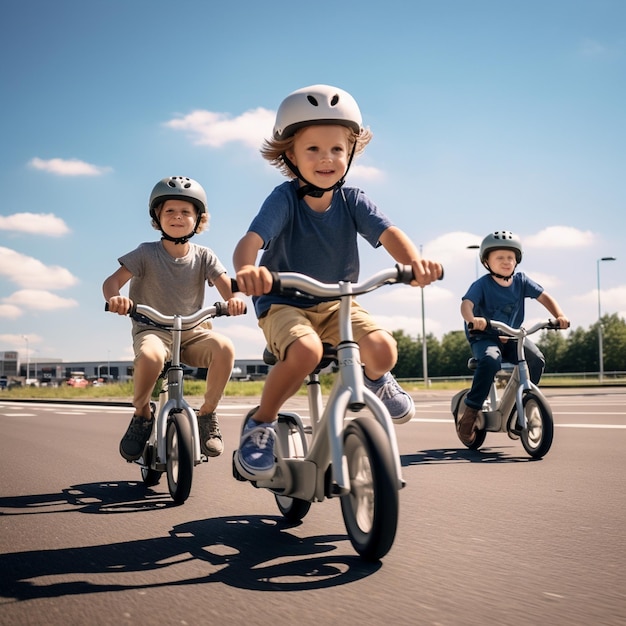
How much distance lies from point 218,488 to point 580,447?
3835mm

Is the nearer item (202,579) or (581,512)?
(202,579)

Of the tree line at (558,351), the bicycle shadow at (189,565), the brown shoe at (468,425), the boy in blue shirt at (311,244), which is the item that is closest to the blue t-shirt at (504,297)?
the brown shoe at (468,425)

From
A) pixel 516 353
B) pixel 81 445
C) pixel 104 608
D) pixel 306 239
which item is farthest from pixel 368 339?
pixel 81 445

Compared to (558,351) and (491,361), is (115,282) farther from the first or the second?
(558,351)

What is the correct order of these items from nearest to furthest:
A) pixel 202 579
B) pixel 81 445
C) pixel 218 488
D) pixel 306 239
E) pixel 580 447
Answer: pixel 202 579 < pixel 306 239 < pixel 218 488 < pixel 580 447 < pixel 81 445

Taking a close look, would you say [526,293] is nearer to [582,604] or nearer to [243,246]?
[243,246]

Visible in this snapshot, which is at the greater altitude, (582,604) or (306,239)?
(306,239)

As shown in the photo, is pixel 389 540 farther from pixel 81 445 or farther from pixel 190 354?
pixel 81 445

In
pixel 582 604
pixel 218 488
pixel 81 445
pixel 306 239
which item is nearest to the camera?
pixel 582 604

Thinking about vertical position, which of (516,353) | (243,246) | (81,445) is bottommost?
(81,445)

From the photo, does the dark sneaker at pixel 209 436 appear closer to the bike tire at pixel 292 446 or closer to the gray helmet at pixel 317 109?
the bike tire at pixel 292 446

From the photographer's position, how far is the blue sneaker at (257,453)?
3555 millimetres

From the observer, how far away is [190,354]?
545 centimetres

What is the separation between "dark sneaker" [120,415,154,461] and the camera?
5379 mm
